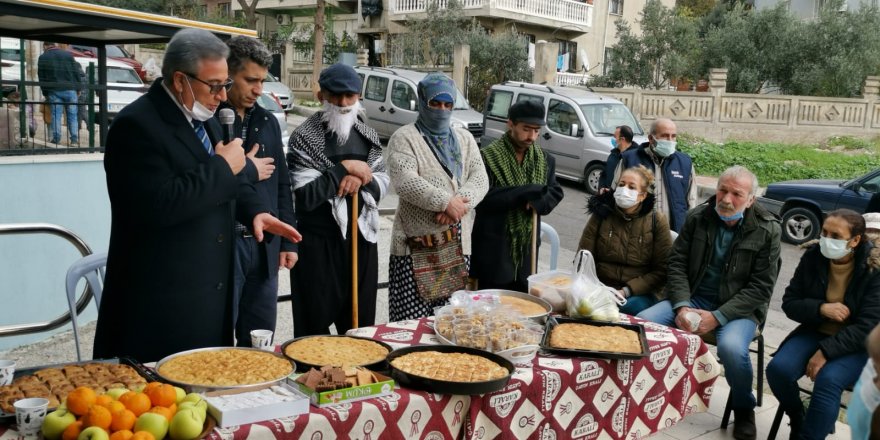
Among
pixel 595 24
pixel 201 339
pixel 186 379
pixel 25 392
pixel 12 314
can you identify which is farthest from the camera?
pixel 595 24

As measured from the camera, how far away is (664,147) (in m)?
6.17

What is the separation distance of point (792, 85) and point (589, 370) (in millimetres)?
23844

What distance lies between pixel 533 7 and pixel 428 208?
29366 mm

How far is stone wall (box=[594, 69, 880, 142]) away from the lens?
2166 cm

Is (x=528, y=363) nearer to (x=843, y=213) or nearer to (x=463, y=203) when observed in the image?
(x=463, y=203)

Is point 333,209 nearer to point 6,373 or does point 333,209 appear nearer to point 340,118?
point 340,118

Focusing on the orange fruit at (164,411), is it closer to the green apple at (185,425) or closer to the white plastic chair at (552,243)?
the green apple at (185,425)

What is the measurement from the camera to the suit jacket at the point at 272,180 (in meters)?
3.72

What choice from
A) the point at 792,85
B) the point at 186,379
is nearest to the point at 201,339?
the point at 186,379

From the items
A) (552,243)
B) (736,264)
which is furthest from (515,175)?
(736,264)

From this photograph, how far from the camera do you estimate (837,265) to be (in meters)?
4.25

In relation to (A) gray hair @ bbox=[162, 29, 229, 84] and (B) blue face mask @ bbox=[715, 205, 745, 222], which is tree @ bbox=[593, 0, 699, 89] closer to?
(B) blue face mask @ bbox=[715, 205, 745, 222]

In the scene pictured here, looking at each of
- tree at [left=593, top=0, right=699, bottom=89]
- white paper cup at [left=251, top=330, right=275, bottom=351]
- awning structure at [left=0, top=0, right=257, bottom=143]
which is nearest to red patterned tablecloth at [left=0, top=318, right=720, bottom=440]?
white paper cup at [left=251, top=330, right=275, bottom=351]

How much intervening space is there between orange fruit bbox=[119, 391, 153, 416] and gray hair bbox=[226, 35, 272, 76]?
187 centimetres
